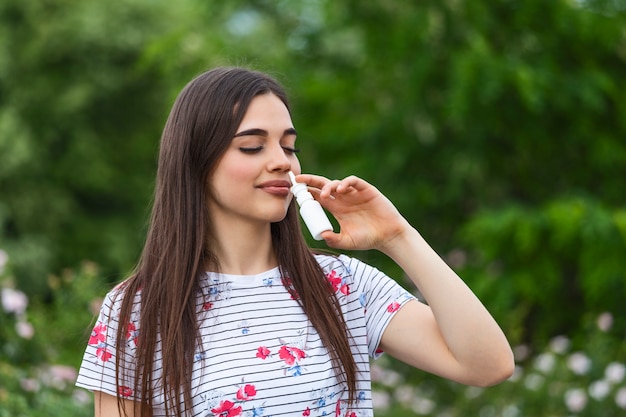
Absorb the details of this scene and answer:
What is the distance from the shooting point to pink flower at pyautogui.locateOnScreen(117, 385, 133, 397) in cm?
208

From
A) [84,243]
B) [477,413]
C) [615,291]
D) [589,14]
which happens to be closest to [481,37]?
[589,14]

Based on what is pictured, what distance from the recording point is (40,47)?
17500 millimetres

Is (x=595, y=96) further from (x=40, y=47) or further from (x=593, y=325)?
(x=40, y=47)

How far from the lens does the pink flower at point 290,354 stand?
2.10 metres

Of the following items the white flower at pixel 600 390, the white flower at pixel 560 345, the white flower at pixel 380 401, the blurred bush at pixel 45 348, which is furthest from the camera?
the white flower at pixel 380 401

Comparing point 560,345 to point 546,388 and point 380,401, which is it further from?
point 380,401

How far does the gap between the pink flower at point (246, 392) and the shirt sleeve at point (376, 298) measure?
0.33 meters

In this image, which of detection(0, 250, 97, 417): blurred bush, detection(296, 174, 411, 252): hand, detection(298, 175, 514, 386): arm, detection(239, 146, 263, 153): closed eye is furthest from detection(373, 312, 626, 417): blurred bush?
detection(239, 146, 263, 153): closed eye

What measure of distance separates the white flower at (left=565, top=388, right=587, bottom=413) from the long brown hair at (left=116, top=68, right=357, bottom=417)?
10.1ft

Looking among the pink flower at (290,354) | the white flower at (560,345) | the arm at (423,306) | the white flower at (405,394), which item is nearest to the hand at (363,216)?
the arm at (423,306)

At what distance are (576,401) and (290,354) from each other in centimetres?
323

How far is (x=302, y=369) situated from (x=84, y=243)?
16.1m

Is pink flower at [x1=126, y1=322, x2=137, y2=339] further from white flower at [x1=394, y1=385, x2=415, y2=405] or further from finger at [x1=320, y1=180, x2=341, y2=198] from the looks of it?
white flower at [x1=394, y1=385, x2=415, y2=405]

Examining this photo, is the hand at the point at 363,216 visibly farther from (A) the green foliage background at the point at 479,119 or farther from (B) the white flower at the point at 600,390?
(B) the white flower at the point at 600,390
